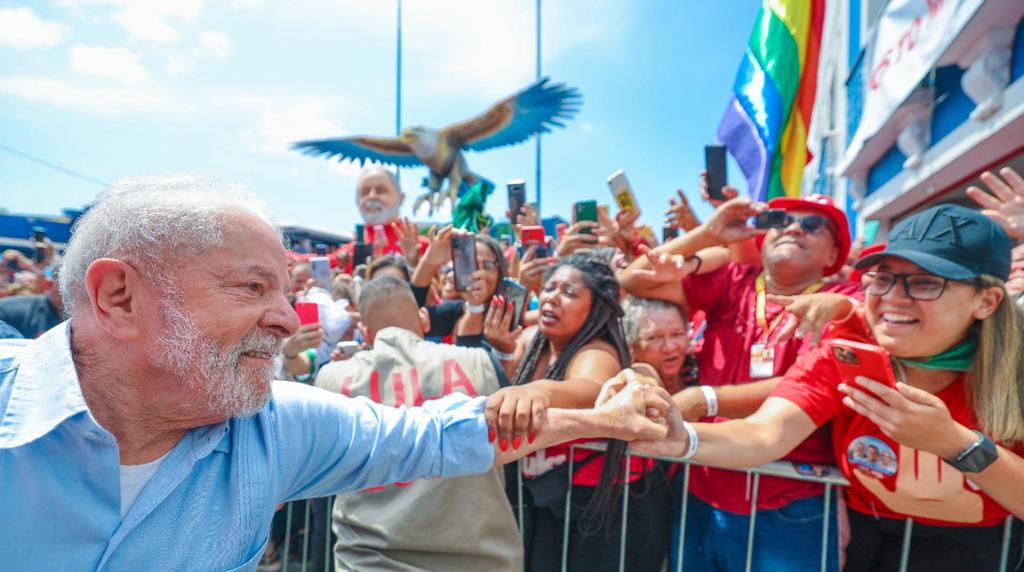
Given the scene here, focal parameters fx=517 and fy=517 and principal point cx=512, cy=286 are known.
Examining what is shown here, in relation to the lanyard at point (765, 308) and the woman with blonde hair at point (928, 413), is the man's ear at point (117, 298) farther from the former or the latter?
the lanyard at point (765, 308)

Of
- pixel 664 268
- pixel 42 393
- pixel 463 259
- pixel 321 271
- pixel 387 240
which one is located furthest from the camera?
pixel 387 240

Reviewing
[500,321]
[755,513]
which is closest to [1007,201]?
[755,513]

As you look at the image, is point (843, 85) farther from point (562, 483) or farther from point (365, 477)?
point (365, 477)

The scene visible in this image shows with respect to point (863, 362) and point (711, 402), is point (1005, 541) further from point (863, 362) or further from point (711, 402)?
point (711, 402)

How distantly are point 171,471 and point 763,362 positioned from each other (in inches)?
82.6

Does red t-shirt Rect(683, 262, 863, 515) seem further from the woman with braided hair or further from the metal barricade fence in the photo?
the woman with braided hair

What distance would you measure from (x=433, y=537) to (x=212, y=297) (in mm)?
1117

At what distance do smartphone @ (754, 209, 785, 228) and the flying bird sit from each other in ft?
24.9

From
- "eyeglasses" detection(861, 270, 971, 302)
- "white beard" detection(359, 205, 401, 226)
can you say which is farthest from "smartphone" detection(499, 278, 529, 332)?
"white beard" detection(359, 205, 401, 226)

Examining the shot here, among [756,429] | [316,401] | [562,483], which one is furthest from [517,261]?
[316,401]

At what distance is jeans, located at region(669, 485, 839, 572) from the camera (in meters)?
1.87

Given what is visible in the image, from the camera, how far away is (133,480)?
104 centimetres

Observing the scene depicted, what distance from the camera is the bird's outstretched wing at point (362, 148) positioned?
392 inches

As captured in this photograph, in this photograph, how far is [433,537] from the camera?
5.65ft
